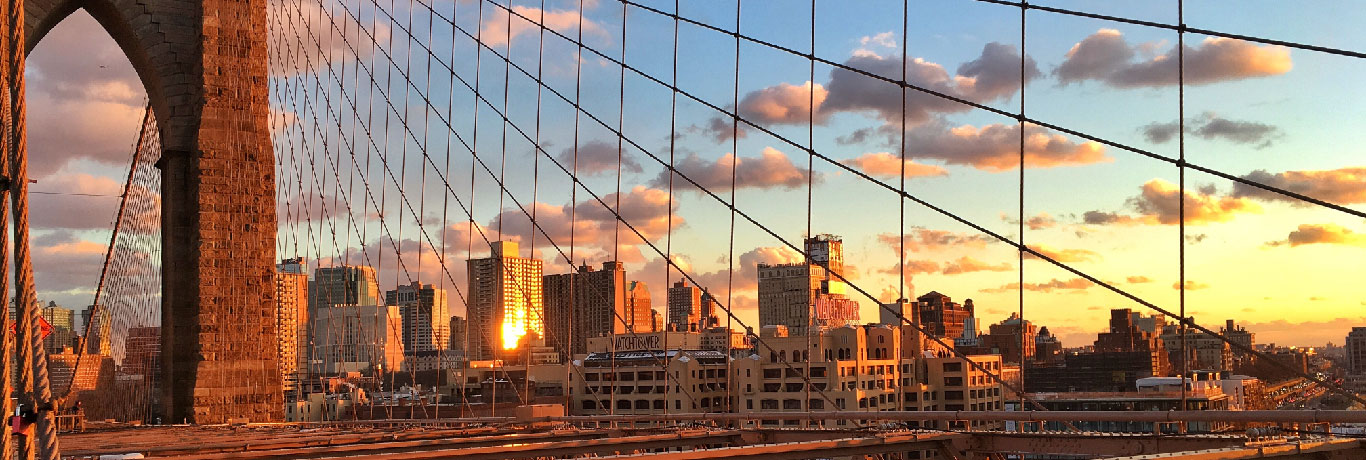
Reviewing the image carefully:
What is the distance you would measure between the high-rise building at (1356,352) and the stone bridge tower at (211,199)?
10442 millimetres

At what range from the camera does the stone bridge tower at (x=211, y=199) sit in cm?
1347

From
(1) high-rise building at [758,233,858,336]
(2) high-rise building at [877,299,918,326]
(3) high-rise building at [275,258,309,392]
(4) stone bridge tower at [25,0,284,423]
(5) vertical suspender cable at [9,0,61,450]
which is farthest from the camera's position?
(1) high-rise building at [758,233,858,336]

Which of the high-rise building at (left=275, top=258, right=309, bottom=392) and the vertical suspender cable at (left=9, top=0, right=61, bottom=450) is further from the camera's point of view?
the high-rise building at (left=275, top=258, right=309, bottom=392)

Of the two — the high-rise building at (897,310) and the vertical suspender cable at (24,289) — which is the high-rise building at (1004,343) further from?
the vertical suspender cable at (24,289)

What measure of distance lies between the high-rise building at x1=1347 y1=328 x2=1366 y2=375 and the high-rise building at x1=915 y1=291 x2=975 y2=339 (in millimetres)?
58760

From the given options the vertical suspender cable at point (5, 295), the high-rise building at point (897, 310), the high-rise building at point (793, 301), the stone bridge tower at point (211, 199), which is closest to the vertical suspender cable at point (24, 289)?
the vertical suspender cable at point (5, 295)

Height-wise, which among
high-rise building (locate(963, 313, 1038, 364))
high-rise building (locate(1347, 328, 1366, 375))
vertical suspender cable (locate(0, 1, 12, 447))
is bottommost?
high-rise building (locate(963, 313, 1038, 364))

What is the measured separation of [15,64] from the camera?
10.5 feet

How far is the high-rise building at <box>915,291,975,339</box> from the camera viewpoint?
74.5 meters

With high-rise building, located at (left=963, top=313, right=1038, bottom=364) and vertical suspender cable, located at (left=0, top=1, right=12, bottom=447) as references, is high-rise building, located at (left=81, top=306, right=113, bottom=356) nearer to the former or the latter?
vertical suspender cable, located at (left=0, top=1, right=12, bottom=447)

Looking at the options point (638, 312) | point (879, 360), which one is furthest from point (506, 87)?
point (638, 312)

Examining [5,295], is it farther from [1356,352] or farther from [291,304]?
[291,304]

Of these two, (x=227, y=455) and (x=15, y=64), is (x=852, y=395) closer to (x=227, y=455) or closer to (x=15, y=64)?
(x=227, y=455)

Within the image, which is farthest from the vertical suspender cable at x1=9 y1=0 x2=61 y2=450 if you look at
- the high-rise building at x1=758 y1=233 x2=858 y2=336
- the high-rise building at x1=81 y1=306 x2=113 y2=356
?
the high-rise building at x1=758 y1=233 x2=858 y2=336
